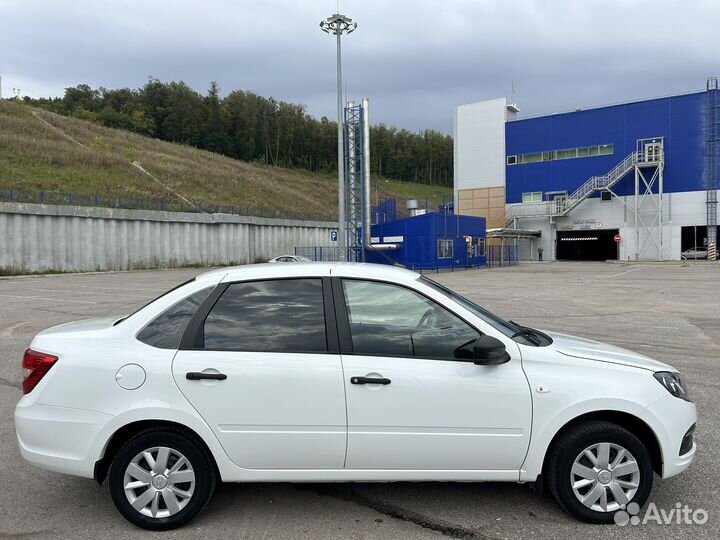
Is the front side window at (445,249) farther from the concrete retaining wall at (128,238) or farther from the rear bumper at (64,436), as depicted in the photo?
the rear bumper at (64,436)

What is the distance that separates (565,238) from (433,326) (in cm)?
5406

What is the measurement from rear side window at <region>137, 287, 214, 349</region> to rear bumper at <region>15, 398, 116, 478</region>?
0.54m

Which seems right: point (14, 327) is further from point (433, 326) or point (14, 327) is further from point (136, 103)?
point (136, 103)

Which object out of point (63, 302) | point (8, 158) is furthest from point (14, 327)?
point (8, 158)

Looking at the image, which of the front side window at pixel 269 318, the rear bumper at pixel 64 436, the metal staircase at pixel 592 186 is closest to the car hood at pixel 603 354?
the front side window at pixel 269 318

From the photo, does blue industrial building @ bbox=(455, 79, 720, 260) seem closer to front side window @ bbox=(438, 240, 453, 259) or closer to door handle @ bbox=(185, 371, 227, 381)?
front side window @ bbox=(438, 240, 453, 259)

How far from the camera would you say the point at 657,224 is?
156ft

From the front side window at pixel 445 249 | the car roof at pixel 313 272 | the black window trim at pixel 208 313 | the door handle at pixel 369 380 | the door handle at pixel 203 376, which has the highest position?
the front side window at pixel 445 249

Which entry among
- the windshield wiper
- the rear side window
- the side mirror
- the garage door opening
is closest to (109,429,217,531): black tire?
the rear side window

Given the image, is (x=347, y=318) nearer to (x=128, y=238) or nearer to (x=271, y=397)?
(x=271, y=397)

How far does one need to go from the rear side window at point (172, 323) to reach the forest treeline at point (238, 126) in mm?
108476

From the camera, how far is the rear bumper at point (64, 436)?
3.32 metres

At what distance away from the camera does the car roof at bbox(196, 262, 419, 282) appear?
359 centimetres

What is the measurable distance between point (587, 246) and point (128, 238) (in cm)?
4323
